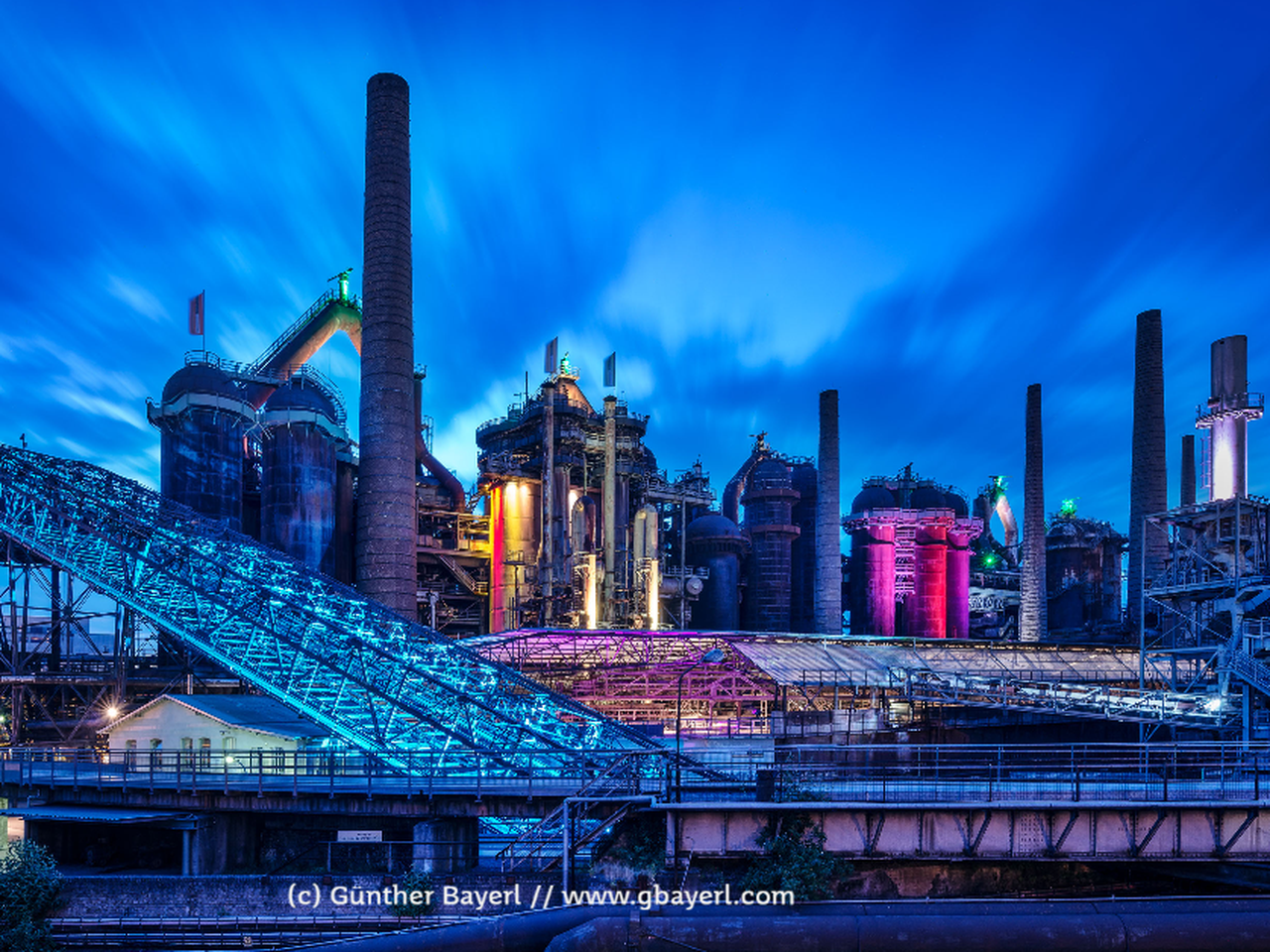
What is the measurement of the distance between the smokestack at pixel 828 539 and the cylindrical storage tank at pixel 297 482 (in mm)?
33219

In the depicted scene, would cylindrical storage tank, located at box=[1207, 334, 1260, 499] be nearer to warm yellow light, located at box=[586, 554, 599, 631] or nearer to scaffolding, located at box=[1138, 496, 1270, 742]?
scaffolding, located at box=[1138, 496, 1270, 742]

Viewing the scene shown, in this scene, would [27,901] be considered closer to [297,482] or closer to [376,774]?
[376,774]

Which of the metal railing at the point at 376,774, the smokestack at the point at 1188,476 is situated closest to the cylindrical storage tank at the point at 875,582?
the smokestack at the point at 1188,476

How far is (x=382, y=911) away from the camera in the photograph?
17391 mm

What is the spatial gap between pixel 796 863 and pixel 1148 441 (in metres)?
54.3

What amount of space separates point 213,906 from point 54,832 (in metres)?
6.68

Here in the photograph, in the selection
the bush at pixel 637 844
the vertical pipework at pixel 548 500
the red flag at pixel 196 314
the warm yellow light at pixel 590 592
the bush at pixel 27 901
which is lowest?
the bush at pixel 27 901

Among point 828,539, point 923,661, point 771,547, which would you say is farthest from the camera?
point 771,547

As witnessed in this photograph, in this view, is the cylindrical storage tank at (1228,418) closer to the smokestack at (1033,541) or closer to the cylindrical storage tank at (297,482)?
the smokestack at (1033,541)

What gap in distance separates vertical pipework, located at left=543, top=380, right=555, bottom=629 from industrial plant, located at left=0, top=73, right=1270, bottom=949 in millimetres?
195

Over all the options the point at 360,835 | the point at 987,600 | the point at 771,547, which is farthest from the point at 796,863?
the point at 987,600

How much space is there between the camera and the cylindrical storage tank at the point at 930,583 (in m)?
65.0

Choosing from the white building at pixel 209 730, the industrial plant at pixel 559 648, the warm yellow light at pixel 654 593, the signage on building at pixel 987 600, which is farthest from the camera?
the signage on building at pixel 987 600

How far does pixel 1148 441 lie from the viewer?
58.8 metres
